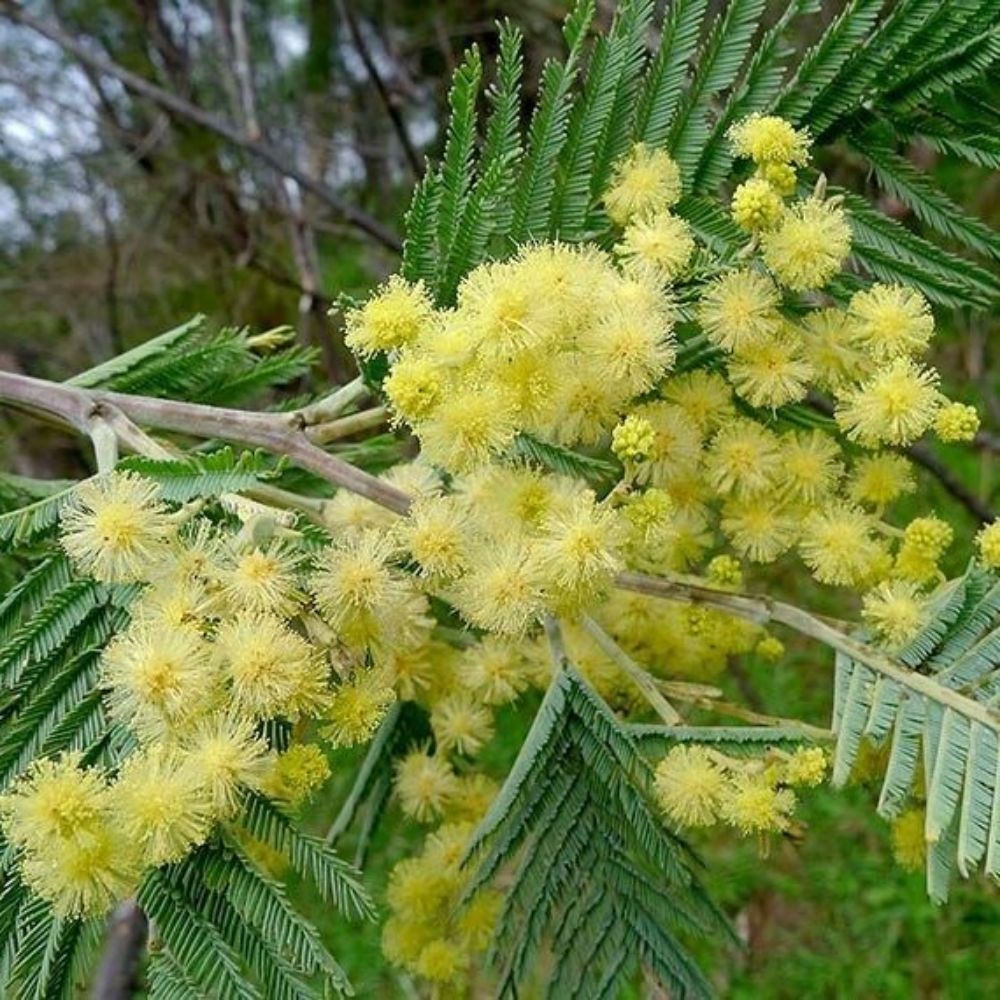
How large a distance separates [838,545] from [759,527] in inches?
3.0

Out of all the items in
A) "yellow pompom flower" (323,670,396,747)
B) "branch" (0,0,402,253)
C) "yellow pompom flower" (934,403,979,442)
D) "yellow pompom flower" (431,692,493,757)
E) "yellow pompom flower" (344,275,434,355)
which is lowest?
"branch" (0,0,402,253)

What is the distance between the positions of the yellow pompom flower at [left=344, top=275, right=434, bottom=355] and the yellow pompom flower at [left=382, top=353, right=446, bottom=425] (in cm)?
4

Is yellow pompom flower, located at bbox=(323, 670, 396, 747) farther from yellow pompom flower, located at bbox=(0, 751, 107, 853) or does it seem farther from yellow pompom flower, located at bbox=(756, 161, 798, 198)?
yellow pompom flower, located at bbox=(756, 161, 798, 198)

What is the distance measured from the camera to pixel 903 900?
11.1ft

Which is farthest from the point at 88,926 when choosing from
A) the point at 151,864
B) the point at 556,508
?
the point at 556,508

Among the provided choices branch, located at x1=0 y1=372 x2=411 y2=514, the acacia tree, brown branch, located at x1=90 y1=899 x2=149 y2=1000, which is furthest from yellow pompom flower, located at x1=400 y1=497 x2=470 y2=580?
brown branch, located at x1=90 y1=899 x2=149 y2=1000

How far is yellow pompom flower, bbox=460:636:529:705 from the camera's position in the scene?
137cm

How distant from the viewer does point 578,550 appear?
1.09 m

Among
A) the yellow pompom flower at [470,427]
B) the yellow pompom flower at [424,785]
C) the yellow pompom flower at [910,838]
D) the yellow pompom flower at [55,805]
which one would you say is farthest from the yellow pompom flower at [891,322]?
the yellow pompom flower at [55,805]

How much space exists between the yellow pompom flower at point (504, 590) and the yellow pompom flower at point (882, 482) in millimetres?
386

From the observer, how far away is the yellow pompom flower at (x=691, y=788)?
3.88 feet

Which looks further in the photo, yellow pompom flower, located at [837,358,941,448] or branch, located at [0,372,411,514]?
branch, located at [0,372,411,514]

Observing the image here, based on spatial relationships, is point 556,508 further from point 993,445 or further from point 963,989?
point 963,989

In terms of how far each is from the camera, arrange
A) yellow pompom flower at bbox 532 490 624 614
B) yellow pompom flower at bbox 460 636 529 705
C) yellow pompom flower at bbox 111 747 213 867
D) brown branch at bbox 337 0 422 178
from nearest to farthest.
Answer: yellow pompom flower at bbox 111 747 213 867 → yellow pompom flower at bbox 532 490 624 614 → yellow pompom flower at bbox 460 636 529 705 → brown branch at bbox 337 0 422 178
